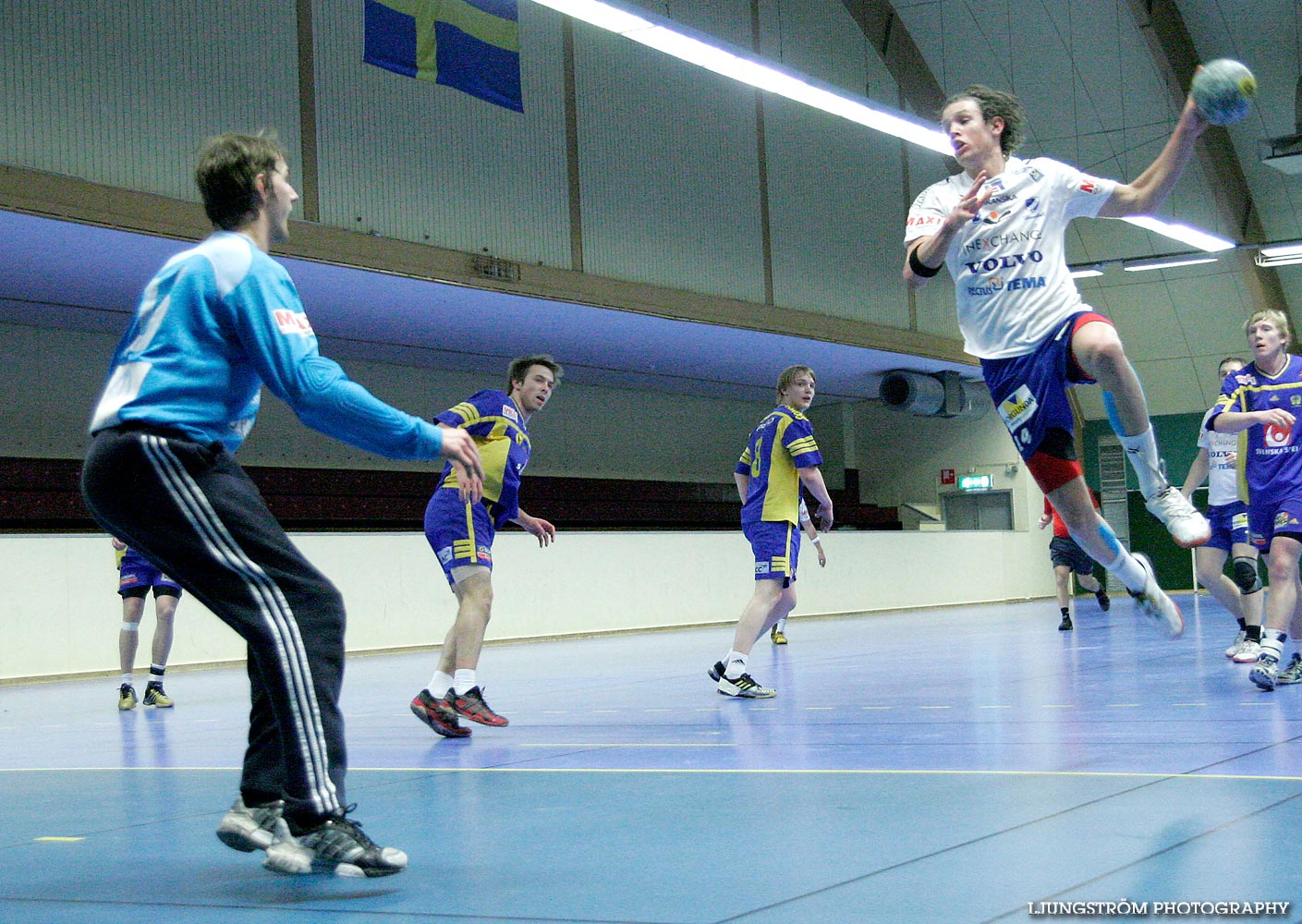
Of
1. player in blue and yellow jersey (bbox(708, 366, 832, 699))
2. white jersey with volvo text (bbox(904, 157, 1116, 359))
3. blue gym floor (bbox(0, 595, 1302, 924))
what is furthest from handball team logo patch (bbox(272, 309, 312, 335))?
player in blue and yellow jersey (bbox(708, 366, 832, 699))

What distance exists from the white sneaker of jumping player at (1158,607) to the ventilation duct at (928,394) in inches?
652

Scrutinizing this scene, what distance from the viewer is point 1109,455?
89.2ft

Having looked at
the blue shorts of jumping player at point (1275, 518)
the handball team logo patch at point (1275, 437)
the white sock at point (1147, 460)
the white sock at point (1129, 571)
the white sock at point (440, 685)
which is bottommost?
the white sock at point (440, 685)

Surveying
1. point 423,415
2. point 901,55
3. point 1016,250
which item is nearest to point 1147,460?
point 1016,250

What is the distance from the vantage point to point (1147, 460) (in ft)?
15.8

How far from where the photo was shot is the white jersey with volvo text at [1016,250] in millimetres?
4680

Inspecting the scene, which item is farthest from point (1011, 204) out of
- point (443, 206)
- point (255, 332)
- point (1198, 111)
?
point (443, 206)

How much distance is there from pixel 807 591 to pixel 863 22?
930 cm

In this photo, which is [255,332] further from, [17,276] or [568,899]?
[17,276]

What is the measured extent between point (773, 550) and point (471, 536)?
81.9 inches

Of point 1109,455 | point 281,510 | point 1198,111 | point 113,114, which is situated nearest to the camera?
point 1198,111

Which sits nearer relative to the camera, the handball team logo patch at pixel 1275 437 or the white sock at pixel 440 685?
the white sock at pixel 440 685

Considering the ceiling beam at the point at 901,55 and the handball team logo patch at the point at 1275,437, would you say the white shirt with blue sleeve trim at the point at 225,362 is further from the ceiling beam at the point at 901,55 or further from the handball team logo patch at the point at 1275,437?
the ceiling beam at the point at 901,55

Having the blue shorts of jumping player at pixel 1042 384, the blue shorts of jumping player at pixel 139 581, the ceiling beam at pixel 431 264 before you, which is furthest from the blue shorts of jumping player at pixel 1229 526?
the ceiling beam at pixel 431 264
